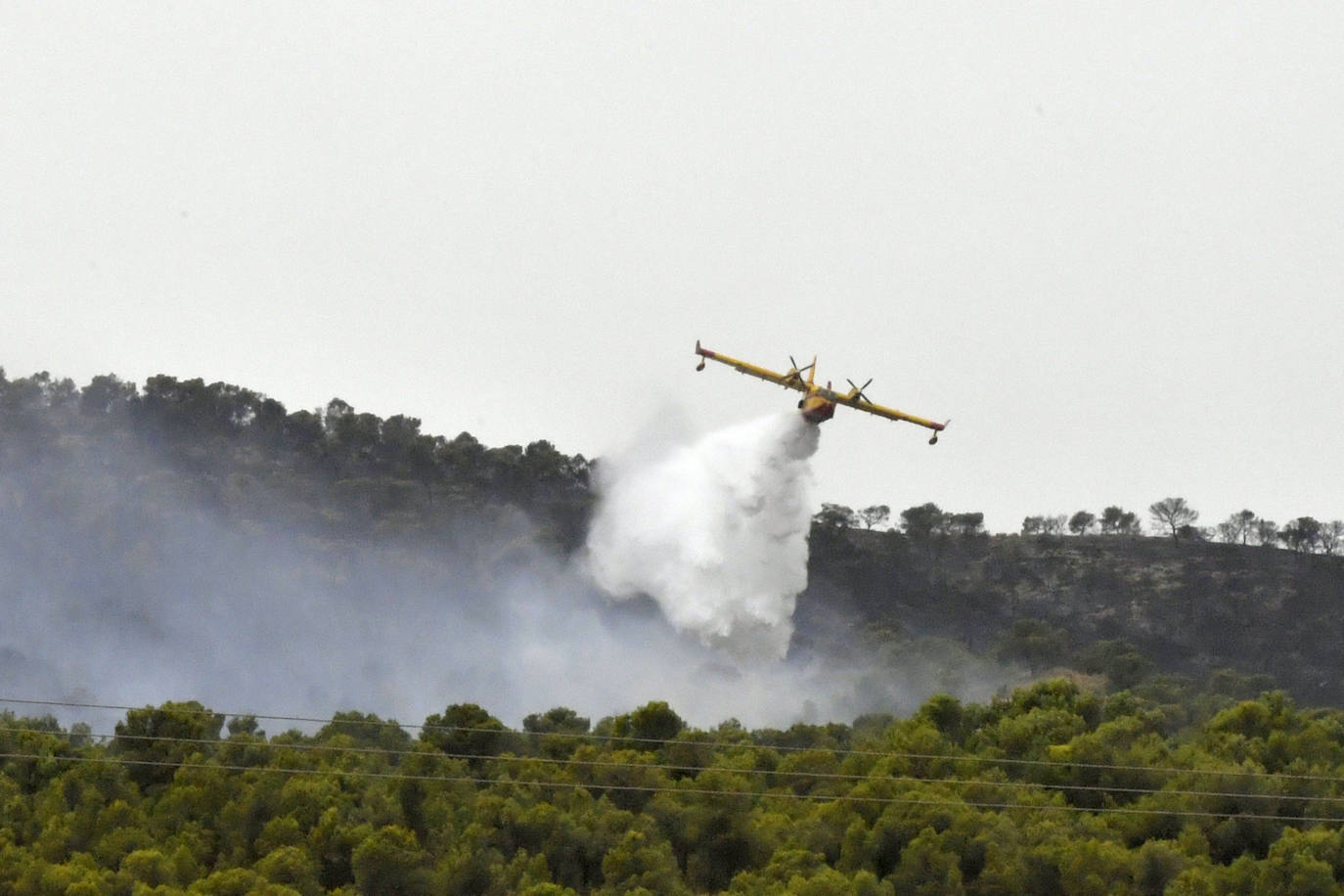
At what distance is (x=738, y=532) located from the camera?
102 m

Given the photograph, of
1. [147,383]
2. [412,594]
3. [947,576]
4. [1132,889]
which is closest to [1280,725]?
[1132,889]

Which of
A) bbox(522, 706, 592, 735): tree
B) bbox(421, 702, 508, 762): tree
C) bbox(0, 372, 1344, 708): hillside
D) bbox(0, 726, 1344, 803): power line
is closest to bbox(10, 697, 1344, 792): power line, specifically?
bbox(421, 702, 508, 762): tree

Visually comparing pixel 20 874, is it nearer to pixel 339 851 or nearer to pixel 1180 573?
pixel 339 851

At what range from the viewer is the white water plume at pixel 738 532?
100m

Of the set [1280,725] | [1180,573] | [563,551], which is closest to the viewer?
[1280,725]

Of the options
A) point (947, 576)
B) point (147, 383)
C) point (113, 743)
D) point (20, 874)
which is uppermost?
point (147, 383)

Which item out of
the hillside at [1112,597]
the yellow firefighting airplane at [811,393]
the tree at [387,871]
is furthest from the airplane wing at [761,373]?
the hillside at [1112,597]

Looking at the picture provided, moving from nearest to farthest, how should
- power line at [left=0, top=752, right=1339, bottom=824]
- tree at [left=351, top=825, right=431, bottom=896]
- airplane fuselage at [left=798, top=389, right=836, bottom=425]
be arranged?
tree at [left=351, top=825, right=431, bottom=896], power line at [left=0, top=752, right=1339, bottom=824], airplane fuselage at [left=798, top=389, right=836, bottom=425]

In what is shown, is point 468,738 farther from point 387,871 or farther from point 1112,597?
point 1112,597

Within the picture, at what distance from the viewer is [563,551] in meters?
160

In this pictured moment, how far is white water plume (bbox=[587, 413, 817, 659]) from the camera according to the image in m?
100

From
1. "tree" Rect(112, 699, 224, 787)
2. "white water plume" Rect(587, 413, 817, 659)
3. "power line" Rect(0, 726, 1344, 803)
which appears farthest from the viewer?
"white water plume" Rect(587, 413, 817, 659)

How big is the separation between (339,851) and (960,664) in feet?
293

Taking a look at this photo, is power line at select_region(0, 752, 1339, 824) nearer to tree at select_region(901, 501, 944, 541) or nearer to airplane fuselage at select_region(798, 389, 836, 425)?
airplane fuselage at select_region(798, 389, 836, 425)
